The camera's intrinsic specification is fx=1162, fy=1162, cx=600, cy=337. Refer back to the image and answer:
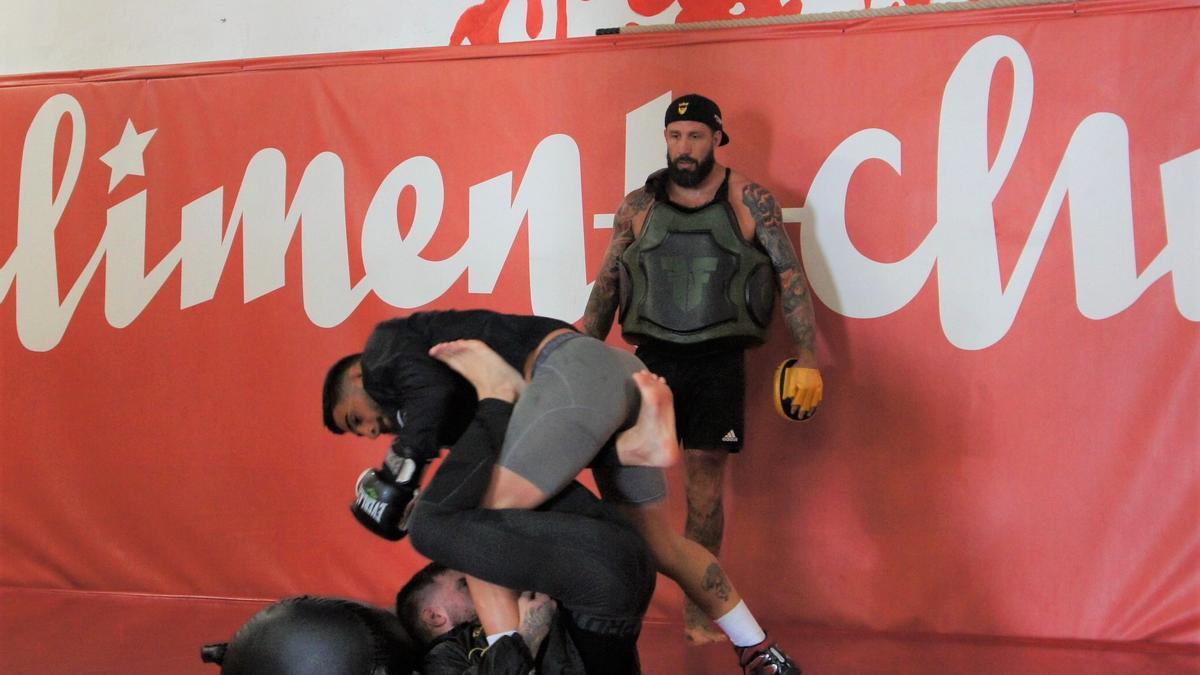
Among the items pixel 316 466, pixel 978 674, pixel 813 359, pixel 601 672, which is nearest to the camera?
pixel 601 672

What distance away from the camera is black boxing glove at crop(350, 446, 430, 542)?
270 centimetres

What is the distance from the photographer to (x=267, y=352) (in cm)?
450

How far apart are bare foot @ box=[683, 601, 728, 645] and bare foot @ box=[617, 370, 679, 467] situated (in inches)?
39.9

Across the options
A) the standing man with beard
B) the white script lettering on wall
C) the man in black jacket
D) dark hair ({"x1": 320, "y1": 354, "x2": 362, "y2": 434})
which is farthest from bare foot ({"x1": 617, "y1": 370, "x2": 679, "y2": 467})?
the white script lettering on wall

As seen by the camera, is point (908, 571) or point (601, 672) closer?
point (601, 672)

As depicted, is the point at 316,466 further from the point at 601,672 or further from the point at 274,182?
the point at 601,672

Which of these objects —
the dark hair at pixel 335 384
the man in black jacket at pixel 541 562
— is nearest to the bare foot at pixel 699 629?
the man in black jacket at pixel 541 562

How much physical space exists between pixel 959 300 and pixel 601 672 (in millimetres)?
1980

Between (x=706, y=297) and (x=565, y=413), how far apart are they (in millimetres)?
1185

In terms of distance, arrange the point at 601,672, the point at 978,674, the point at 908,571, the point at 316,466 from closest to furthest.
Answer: the point at 601,672, the point at 978,674, the point at 908,571, the point at 316,466

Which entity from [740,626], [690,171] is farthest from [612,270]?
[740,626]

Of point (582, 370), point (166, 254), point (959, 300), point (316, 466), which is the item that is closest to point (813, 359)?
point (959, 300)

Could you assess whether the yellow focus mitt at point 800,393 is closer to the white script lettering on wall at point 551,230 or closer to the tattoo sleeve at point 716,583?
the white script lettering on wall at point 551,230

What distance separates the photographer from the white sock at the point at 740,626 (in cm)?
300
